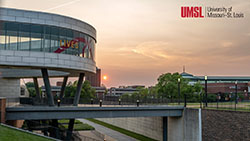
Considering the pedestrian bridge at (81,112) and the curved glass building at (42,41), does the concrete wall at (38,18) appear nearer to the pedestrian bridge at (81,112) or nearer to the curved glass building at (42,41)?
the curved glass building at (42,41)

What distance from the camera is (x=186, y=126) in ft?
108

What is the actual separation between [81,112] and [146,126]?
50.6 feet


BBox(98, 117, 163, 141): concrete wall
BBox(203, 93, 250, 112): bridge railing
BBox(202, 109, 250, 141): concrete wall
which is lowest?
BBox(98, 117, 163, 141): concrete wall

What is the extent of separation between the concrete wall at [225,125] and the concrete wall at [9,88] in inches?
1457

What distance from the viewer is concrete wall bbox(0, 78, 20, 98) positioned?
4950 cm

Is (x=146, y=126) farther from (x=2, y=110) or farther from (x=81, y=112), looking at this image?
(x=2, y=110)

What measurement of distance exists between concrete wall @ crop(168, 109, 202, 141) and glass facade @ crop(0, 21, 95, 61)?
14.8 meters

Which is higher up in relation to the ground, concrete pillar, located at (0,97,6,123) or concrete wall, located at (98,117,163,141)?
concrete pillar, located at (0,97,6,123)

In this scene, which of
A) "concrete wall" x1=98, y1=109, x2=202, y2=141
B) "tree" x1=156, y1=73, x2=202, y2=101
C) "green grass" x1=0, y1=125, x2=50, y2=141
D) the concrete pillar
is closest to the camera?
"green grass" x1=0, y1=125, x2=50, y2=141

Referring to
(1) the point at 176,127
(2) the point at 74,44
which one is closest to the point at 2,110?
(2) the point at 74,44

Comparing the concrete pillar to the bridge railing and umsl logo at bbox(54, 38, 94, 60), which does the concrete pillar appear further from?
the bridge railing

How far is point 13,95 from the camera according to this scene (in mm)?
51969

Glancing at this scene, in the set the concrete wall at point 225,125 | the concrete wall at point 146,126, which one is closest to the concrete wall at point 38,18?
the concrete wall at point 146,126

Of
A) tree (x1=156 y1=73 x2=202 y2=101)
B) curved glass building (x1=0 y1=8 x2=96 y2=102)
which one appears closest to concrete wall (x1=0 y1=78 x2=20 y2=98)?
curved glass building (x1=0 y1=8 x2=96 y2=102)
